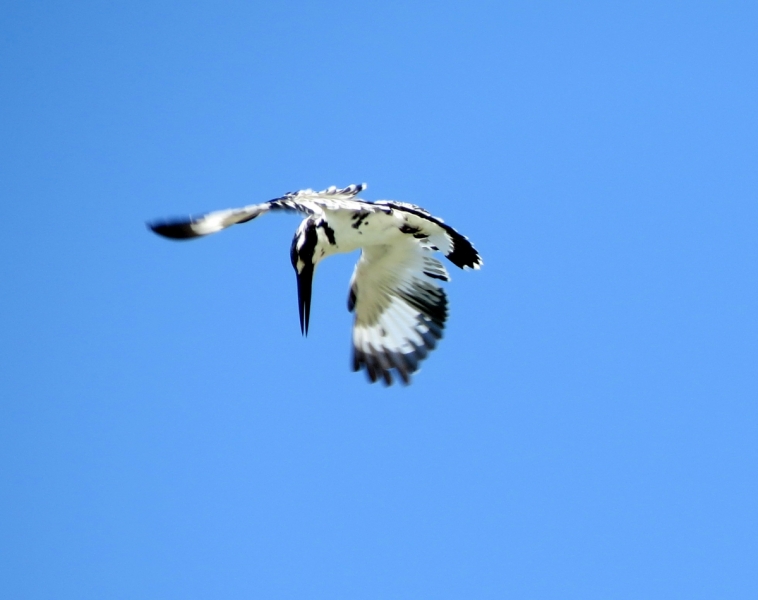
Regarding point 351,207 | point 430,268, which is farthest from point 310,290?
point 430,268

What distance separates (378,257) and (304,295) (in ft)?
4.35

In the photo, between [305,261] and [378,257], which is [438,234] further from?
[305,261]

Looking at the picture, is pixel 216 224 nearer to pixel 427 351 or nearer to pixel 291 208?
pixel 291 208

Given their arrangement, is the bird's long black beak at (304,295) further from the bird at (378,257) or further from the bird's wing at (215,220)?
the bird's wing at (215,220)

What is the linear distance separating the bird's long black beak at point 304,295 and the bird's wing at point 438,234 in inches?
35.0

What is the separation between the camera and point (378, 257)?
10.7m

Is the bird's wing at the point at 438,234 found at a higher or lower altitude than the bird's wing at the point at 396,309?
higher

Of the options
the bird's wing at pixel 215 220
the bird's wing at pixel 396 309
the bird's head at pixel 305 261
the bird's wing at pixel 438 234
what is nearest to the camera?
the bird's wing at pixel 215 220

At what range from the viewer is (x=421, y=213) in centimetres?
996

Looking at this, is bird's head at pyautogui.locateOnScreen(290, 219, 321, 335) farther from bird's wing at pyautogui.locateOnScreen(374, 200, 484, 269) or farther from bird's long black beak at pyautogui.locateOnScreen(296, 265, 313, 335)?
bird's wing at pyautogui.locateOnScreen(374, 200, 484, 269)

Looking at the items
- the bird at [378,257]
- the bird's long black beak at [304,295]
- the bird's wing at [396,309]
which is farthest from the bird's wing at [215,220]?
the bird's wing at [396,309]

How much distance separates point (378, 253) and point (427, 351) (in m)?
1.07

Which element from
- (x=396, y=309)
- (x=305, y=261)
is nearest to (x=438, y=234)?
(x=396, y=309)

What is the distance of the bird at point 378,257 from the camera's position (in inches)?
355
